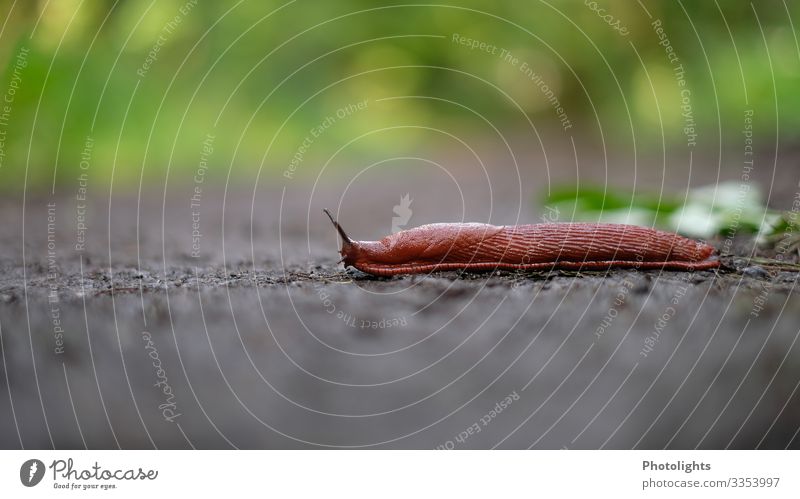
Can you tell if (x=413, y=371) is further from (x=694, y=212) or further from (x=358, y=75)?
(x=358, y=75)

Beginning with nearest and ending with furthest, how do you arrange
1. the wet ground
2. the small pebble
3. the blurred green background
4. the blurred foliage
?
the wet ground, the small pebble, the blurred foliage, the blurred green background

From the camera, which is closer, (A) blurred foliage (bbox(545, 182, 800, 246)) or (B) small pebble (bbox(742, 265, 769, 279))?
(B) small pebble (bbox(742, 265, 769, 279))

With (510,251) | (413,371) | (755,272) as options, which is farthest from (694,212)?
(413,371)

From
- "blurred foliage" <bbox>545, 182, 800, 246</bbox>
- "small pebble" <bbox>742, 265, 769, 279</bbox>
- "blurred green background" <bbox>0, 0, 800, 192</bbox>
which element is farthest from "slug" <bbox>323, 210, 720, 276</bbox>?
"blurred green background" <bbox>0, 0, 800, 192</bbox>

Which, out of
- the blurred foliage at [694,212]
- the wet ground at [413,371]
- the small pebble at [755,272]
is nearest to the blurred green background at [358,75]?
the blurred foliage at [694,212]

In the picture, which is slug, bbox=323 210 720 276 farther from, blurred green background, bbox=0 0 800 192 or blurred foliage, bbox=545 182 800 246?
blurred green background, bbox=0 0 800 192

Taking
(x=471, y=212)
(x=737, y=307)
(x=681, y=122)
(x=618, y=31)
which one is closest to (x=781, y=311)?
(x=737, y=307)
